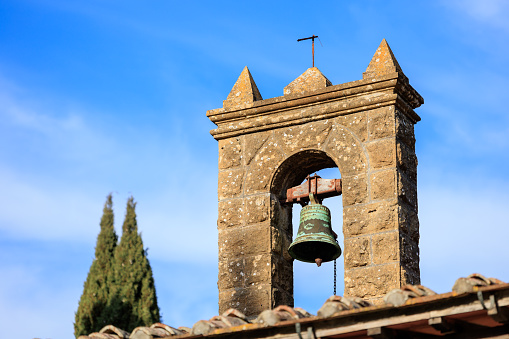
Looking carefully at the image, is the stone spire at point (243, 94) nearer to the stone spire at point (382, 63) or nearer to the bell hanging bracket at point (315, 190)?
the bell hanging bracket at point (315, 190)

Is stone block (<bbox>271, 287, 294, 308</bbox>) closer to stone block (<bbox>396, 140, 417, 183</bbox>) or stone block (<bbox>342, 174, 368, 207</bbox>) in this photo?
stone block (<bbox>342, 174, 368, 207</bbox>)

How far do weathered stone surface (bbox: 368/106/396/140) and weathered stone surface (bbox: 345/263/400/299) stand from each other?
106cm

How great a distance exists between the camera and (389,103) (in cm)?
987

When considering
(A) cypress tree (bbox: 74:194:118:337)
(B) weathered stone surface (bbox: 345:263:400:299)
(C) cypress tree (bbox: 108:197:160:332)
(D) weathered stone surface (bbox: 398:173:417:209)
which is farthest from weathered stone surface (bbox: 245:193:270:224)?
(A) cypress tree (bbox: 74:194:118:337)

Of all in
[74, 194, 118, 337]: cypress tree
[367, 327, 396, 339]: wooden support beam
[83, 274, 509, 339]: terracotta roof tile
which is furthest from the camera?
[74, 194, 118, 337]: cypress tree

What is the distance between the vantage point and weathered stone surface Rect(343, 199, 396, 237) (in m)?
9.50

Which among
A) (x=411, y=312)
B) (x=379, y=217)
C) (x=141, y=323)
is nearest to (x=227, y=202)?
(x=379, y=217)

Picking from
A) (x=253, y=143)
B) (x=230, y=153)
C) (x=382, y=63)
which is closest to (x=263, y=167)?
(x=253, y=143)

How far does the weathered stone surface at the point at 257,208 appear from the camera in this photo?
32.9 feet

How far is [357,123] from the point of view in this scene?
9977mm

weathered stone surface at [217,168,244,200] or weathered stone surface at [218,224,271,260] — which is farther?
weathered stone surface at [217,168,244,200]

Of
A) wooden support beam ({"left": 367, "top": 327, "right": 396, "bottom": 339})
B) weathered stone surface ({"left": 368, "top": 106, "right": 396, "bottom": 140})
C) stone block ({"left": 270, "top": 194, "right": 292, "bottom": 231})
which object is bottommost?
wooden support beam ({"left": 367, "top": 327, "right": 396, "bottom": 339})

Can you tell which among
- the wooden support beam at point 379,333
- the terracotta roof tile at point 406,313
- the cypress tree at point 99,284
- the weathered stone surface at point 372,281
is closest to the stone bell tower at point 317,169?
the weathered stone surface at point 372,281

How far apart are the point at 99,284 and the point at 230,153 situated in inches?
309
